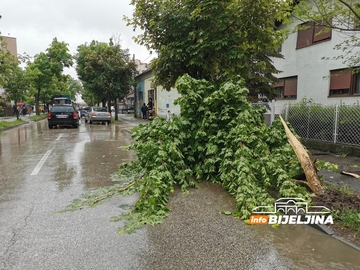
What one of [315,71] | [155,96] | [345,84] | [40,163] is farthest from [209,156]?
[155,96]

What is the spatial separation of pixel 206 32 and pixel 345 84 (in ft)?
27.4

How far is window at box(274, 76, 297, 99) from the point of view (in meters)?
15.6

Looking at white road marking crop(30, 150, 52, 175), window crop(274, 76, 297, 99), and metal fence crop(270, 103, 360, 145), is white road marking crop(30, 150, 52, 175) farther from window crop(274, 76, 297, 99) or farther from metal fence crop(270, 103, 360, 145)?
window crop(274, 76, 297, 99)

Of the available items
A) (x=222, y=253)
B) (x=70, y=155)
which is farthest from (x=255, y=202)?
(x=70, y=155)

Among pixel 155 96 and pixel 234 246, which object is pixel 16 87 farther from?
pixel 234 246

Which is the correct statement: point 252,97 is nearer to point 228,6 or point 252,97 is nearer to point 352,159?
point 352,159

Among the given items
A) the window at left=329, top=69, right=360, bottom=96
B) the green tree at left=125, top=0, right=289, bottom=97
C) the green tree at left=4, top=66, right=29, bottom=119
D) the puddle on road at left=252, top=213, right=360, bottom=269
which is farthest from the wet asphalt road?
the green tree at left=4, top=66, right=29, bottom=119

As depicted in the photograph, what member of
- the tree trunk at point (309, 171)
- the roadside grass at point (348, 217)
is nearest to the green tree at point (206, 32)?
the tree trunk at point (309, 171)

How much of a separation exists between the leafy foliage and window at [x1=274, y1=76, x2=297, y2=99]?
10.6 m

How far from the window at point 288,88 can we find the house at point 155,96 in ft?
23.2

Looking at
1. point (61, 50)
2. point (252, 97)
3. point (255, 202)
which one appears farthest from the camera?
point (61, 50)

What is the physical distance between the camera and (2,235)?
11.6 feet

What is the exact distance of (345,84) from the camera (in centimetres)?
1247

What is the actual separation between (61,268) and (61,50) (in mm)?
36783
